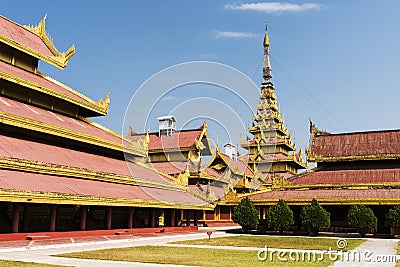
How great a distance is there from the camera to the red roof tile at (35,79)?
25.9 metres

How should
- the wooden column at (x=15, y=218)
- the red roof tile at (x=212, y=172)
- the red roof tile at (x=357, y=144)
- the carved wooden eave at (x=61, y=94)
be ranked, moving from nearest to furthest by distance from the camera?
the wooden column at (x=15, y=218), the carved wooden eave at (x=61, y=94), the red roof tile at (x=357, y=144), the red roof tile at (x=212, y=172)

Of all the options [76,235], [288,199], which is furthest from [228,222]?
[76,235]

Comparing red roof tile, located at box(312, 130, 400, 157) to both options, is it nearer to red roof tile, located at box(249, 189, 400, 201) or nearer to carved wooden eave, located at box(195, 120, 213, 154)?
red roof tile, located at box(249, 189, 400, 201)

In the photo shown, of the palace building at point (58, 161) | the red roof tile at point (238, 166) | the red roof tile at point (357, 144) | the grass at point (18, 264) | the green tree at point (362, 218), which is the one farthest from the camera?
the red roof tile at point (238, 166)

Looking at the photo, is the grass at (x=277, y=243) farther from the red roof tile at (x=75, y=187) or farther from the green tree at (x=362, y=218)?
the red roof tile at (x=75, y=187)

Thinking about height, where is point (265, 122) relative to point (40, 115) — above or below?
above

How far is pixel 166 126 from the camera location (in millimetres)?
55031

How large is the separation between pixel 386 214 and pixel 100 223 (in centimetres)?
1930

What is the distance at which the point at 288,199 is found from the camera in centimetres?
3388

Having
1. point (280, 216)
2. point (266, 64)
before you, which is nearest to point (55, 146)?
point (280, 216)

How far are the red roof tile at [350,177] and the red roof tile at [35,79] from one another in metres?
19.5

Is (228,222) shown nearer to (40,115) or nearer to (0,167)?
(40,115)

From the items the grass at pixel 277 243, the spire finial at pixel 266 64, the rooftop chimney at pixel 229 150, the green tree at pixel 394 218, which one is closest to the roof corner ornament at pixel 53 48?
the grass at pixel 277 243

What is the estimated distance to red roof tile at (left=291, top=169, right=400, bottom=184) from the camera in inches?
1339
